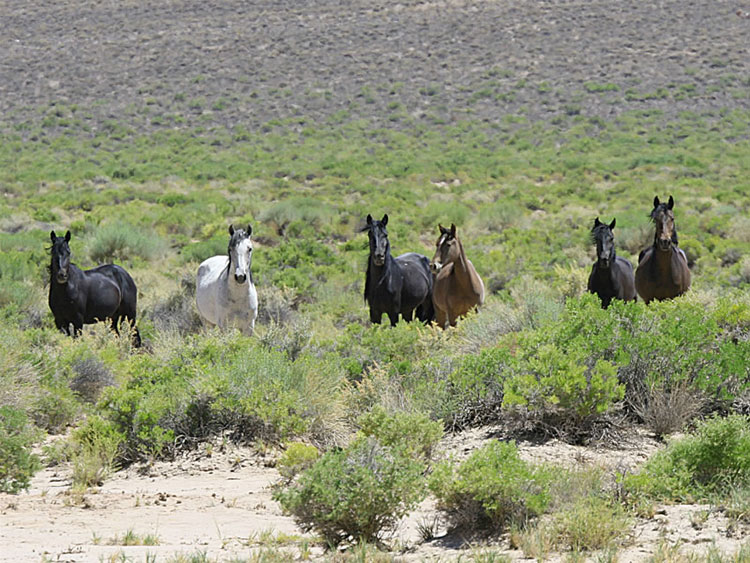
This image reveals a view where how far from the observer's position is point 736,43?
173ft

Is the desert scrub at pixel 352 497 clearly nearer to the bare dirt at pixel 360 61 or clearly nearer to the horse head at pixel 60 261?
the horse head at pixel 60 261

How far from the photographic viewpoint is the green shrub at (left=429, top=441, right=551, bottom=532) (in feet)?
18.4

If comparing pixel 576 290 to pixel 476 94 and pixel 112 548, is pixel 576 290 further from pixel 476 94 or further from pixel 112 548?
pixel 476 94

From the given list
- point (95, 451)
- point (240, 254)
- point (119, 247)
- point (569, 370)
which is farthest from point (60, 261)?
point (119, 247)

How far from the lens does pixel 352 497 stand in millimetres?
5340

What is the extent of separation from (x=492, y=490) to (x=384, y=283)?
7582 millimetres

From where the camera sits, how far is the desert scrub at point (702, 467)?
584 centimetres

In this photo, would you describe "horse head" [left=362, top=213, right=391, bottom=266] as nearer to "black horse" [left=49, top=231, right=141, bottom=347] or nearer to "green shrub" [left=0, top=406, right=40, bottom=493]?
"black horse" [left=49, top=231, right=141, bottom=347]

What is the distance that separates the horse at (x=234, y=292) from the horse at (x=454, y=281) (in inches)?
115

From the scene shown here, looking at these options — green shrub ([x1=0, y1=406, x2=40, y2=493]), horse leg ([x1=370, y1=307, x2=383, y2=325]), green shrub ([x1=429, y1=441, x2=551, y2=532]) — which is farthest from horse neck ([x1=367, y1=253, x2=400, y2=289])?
green shrub ([x1=429, y1=441, x2=551, y2=532])

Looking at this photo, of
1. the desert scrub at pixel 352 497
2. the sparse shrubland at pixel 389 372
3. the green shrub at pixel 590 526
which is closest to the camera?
the green shrub at pixel 590 526

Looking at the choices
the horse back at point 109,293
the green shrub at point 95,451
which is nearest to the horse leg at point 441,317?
the horse back at point 109,293

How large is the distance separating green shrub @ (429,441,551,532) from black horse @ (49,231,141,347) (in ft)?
24.3

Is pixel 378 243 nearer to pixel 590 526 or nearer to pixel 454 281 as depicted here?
pixel 454 281
